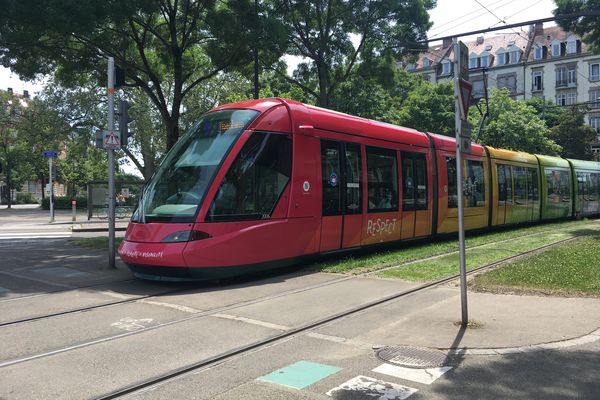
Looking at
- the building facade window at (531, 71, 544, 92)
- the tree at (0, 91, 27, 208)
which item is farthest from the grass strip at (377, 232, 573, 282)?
the building facade window at (531, 71, 544, 92)

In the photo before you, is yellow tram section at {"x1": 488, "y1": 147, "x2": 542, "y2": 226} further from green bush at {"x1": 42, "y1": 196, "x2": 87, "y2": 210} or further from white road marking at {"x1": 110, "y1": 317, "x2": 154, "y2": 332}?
green bush at {"x1": 42, "y1": 196, "x2": 87, "y2": 210}

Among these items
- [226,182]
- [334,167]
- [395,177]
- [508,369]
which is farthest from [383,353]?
[395,177]

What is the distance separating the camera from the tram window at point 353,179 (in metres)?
11.9

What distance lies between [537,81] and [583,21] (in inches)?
2512

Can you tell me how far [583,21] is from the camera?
21.1 meters

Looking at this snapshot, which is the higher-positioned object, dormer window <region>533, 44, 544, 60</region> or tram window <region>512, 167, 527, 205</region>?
dormer window <region>533, 44, 544, 60</region>

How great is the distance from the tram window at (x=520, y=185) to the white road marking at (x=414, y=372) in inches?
671

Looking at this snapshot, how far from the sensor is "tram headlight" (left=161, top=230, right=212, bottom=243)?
8938 mm

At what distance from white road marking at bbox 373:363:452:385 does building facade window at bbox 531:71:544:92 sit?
83542mm

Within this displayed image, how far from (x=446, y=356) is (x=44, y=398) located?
12.3 feet

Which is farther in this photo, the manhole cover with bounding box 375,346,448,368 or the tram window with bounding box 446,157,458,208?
the tram window with bounding box 446,157,458,208

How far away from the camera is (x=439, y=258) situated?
39.9ft

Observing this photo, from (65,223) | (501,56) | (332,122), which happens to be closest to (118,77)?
(332,122)

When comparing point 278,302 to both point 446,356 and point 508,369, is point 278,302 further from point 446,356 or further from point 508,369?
point 508,369
